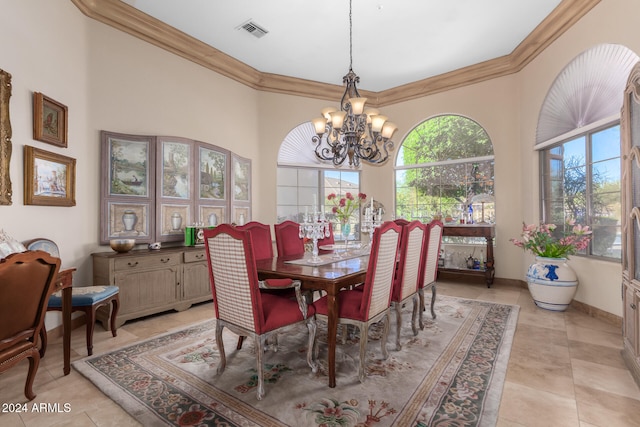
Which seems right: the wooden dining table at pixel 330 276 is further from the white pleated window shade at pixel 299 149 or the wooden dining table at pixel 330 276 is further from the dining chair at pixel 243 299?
the white pleated window shade at pixel 299 149

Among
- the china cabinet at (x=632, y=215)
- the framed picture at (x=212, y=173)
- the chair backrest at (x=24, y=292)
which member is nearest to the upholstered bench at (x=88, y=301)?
the chair backrest at (x=24, y=292)

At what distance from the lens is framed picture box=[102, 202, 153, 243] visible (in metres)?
3.50

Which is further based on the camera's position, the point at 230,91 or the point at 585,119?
the point at 230,91

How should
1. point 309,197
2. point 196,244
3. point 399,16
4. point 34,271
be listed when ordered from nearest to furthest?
point 34,271 < point 399,16 < point 196,244 < point 309,197

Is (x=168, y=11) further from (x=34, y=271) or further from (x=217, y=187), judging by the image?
(x=34, y=271)

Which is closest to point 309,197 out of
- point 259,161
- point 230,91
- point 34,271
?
point 259,161

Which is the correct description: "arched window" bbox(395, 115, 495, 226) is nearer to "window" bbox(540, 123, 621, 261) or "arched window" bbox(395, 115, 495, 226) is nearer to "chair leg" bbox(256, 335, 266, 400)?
"window" bbox(540, 123, 621, 261)

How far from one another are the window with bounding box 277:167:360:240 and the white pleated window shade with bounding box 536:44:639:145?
3206mm

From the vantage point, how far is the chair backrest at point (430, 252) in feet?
10.2

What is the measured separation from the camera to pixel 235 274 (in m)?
1.96

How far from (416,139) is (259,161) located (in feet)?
9.86

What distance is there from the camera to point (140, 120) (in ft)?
12.4

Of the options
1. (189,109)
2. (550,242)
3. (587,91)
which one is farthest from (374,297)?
(587,91)

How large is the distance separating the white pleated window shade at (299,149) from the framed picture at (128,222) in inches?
99.8
